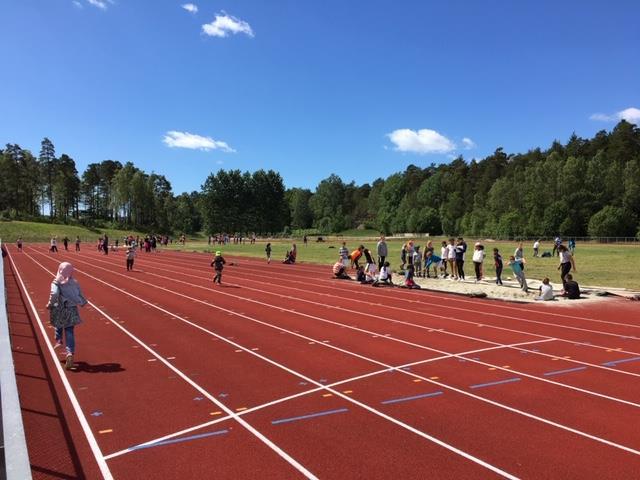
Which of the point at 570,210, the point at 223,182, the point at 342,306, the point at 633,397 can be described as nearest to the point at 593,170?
the point at 570,210

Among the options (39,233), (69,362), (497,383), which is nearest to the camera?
(497,383)

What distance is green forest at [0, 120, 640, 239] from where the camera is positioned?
256ft

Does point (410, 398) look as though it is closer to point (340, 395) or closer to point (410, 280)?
point (340, 395)

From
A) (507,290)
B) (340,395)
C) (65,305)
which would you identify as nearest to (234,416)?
(340,395)

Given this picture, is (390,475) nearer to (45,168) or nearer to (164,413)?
(164,413)

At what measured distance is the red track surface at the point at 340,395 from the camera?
4.86 meters

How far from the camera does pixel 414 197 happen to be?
130 m

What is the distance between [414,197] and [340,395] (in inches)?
4970

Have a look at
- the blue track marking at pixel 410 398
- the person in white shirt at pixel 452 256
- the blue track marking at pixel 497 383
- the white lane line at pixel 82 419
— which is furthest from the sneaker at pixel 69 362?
the person in white shirt at pixel 452 256

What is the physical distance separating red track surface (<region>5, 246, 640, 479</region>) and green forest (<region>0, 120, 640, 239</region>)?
67364 millimetres

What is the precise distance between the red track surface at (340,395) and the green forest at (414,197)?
67364mm

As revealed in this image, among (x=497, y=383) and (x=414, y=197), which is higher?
(x=414, y=197)

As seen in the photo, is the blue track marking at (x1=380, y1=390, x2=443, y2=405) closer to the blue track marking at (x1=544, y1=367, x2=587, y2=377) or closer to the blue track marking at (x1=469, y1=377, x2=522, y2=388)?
the blue track marking at (x1=469, y1=377, x2=522, y2=388)

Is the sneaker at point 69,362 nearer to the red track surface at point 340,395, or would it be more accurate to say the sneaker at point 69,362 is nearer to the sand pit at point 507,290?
the red track surface at point 340,395
